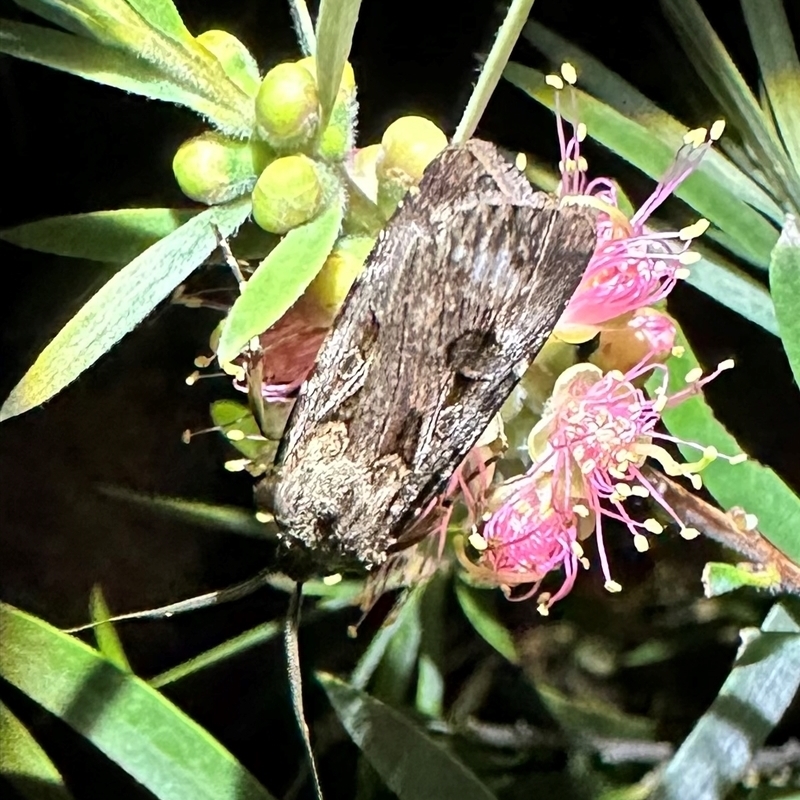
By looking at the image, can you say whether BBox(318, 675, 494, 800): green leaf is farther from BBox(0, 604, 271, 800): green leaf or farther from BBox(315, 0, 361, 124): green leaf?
BBox(315, 0, 361, 124): green leaf

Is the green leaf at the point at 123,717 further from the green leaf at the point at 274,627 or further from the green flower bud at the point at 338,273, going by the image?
the green flower bud at the point at 338,273

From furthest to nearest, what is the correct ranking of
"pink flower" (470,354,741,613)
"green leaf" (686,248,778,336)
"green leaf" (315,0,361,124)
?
"green leaf" (686,248,778,336), "pink flower" (470,354,741,613), "green leaf" (315,0,361,124)

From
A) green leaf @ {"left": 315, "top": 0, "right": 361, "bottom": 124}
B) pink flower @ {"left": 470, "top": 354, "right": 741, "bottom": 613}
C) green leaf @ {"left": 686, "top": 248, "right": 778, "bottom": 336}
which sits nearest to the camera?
green leaf @ {"left": 315, "top": 0, "right": 361, "bottom": 124}

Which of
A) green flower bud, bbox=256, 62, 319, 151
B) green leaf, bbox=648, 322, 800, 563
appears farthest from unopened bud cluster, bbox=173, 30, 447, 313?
green leaf, bbox=648, 322, 800, 563

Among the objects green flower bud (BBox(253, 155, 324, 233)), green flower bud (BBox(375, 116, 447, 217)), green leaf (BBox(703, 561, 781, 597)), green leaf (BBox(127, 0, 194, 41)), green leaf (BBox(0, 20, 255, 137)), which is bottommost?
green leaf (BBox(703, 561, 781, 597))

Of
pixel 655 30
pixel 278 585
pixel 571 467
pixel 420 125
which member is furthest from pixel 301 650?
pixel 655 30

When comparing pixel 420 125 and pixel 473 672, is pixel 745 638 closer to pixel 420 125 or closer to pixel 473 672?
pixel 473 672

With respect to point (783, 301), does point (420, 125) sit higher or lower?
higher
